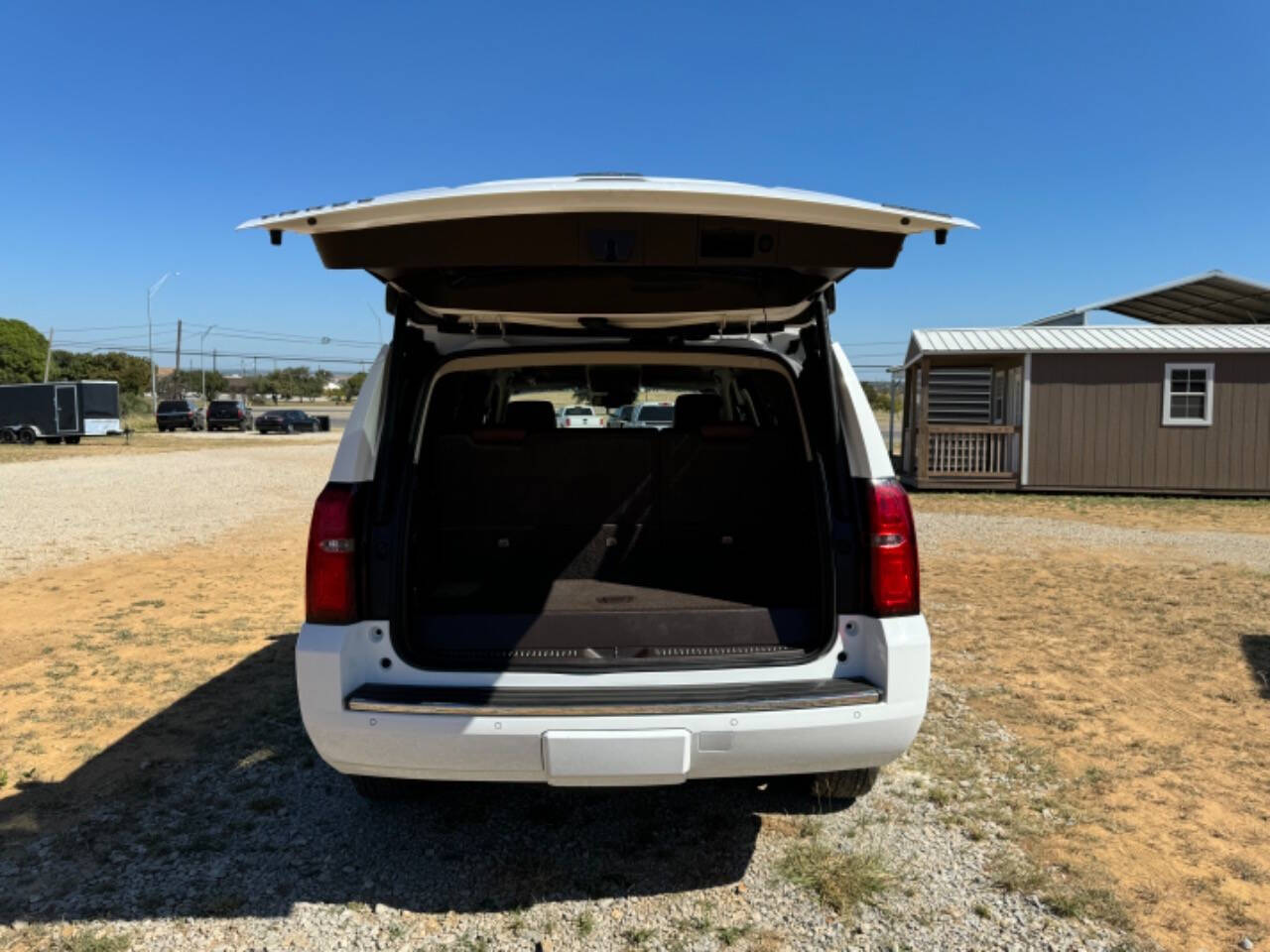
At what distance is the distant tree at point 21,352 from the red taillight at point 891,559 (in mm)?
69405

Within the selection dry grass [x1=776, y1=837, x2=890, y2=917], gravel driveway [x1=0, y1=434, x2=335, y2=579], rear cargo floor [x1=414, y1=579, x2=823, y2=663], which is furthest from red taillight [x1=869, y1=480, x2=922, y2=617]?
gravel driveway [x1=0, y1=434, x2=335, y2=579]

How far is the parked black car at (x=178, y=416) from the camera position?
1618 inches

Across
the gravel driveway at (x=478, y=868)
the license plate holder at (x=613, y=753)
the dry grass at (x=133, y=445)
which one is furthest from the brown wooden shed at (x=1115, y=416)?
the dry grass at (x=133, y=445)

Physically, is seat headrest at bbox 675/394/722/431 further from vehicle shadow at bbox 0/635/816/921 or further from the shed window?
the shed window

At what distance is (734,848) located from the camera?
10.1ft

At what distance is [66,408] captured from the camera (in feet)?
105

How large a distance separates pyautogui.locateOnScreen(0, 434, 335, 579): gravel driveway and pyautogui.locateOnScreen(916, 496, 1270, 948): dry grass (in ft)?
26.8

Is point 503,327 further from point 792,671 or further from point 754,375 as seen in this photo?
point 792,671

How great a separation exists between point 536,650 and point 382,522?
60 cm

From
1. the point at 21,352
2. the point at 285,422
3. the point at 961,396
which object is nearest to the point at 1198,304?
the point at 961,396

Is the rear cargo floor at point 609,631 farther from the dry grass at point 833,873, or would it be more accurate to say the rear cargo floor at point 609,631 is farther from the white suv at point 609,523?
the dry grass at point 833,873

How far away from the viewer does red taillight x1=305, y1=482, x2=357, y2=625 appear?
2.61 metres

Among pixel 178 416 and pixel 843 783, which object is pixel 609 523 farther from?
pixel 178 416

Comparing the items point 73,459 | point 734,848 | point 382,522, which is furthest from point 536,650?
point 73,459
